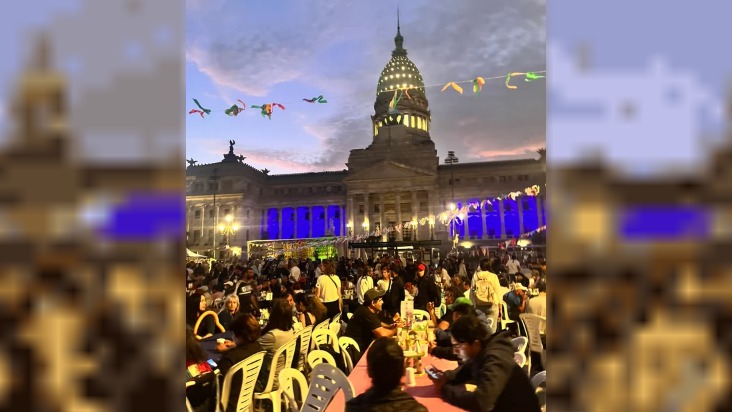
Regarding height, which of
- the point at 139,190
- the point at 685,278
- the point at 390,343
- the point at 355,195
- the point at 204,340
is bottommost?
the point at 204,340

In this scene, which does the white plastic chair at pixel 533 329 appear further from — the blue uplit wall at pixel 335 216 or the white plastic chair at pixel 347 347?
the blue uplit wall at pixel 335 216

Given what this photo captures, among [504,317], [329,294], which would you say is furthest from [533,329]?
[329,294]

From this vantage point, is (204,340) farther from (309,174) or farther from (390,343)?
(309,174)

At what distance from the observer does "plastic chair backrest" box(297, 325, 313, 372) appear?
198 inches

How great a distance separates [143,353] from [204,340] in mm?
5601

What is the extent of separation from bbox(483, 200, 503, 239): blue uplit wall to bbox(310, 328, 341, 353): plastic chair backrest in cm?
4440

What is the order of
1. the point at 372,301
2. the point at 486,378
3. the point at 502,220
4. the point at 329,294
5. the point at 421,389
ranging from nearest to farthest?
the point at 486,378 < the point at 421,389 < the point at 372,301 < the point at 329,294 < the point at 502,220

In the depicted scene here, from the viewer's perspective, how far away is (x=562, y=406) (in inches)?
32.9

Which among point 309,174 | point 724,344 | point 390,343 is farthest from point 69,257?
point 309,174

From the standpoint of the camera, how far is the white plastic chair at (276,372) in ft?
12.0

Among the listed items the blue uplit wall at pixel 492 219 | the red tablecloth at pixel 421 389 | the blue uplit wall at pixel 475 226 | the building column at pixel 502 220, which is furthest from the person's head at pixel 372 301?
the blue uplit wall at pixel 492 219

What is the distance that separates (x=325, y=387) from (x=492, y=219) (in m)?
47.6

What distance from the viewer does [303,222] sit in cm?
5372

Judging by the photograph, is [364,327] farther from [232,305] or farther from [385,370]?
[385,370]
